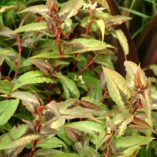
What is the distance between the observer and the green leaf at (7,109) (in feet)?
3.90

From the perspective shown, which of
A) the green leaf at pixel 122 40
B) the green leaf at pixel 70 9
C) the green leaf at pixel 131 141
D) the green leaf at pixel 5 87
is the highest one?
the green leaf at pixel 70 9

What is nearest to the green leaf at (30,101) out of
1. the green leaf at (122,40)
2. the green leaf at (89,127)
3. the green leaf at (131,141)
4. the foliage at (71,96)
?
the foliage at (71,96)

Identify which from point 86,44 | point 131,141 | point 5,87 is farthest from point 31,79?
point 131,141

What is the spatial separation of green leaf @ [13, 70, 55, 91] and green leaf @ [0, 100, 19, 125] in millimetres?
50

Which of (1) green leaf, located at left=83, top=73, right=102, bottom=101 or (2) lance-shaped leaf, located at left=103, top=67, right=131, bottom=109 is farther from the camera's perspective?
(1) green leaf, located at left=83, top=73, right=102, bottom=101

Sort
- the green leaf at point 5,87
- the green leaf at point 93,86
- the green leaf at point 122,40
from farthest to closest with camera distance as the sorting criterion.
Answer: the green leaf at point 122,40 → the green leaf at point 93,86 → the green leaf at point 5,87

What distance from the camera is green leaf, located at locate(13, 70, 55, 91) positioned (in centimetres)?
126

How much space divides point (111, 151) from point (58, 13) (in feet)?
1.40

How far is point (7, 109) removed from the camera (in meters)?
1.21

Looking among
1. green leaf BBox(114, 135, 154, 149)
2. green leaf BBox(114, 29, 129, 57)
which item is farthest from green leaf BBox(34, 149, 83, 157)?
green leaf BBox(114, 29, 129, 57)

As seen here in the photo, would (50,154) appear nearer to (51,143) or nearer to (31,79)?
(51,143)

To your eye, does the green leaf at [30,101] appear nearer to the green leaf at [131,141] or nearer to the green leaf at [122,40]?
the green leaf at [131,141]

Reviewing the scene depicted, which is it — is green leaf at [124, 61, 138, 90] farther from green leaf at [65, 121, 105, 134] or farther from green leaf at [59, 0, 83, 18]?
green leaf at [59, 0, 83, 18]

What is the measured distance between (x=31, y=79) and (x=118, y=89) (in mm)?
265
